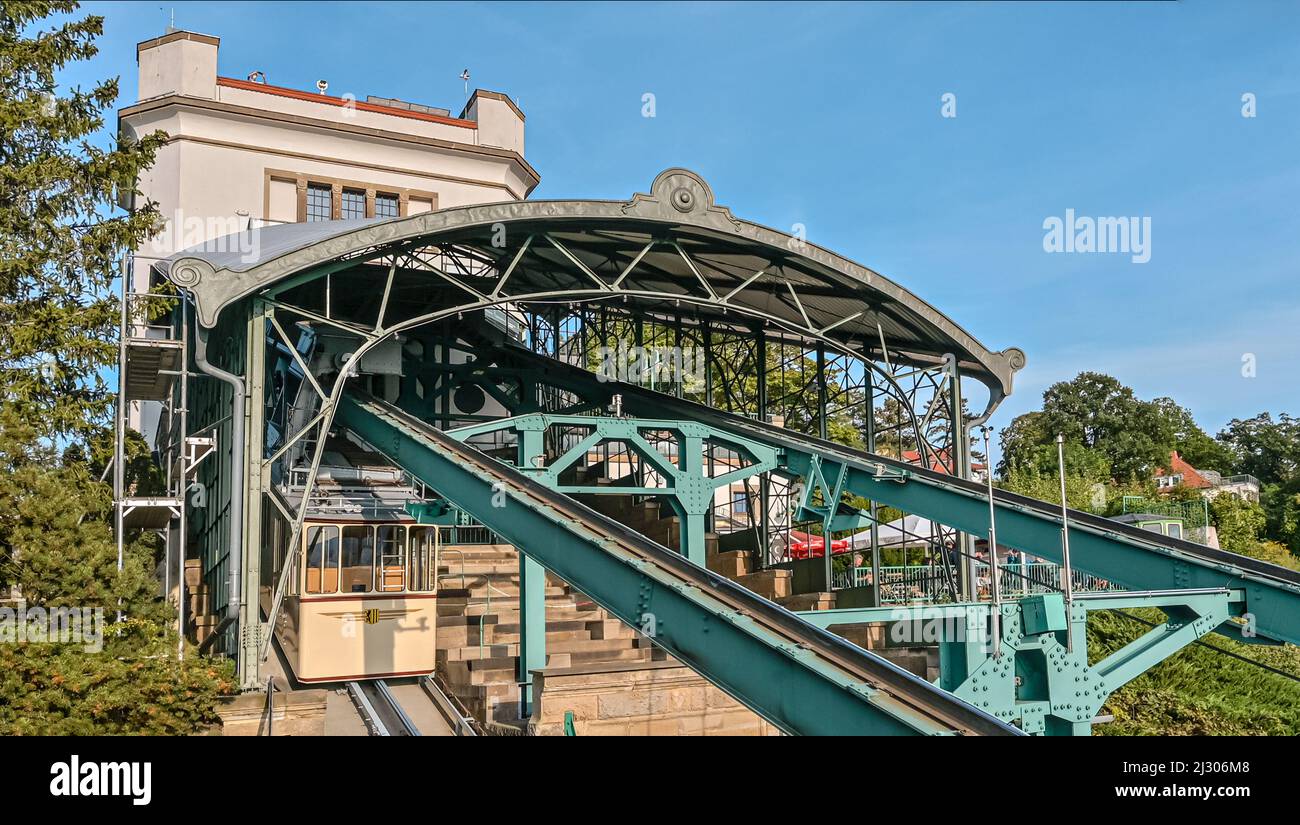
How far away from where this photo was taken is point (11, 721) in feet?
52.1

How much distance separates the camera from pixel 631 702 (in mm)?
20016

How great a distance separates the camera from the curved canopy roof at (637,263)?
21.0 m

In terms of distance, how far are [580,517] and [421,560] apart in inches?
344

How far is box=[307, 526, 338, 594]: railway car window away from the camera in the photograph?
880 inches

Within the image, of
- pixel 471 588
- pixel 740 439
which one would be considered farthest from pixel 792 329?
pixel 471 588

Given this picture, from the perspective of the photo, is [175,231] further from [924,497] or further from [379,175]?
[924,497]

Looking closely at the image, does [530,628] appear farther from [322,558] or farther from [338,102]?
[338,102]

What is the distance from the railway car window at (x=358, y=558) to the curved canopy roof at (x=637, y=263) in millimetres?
4879

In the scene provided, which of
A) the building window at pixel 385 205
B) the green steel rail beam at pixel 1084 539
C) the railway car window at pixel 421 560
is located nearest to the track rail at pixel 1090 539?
the green steel rail beam at pixel 1084 539

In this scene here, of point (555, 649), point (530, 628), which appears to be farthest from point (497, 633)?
point (530, 628)

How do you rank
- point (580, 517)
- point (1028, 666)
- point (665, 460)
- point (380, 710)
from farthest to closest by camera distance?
point (665, 460), point (380, 710), point (580, 517), point (1028, 666)

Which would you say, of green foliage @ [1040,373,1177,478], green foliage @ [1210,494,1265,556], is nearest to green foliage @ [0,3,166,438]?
green foliage @ [1210,494,1265,556]

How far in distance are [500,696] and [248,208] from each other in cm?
2072

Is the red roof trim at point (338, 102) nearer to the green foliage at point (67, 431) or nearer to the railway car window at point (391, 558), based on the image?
the green foliage at point (67, 431)
